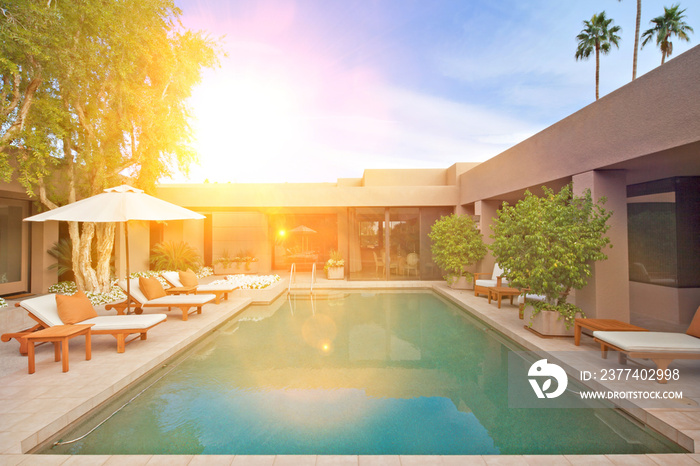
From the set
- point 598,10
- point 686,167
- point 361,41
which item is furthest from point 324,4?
point 598,10

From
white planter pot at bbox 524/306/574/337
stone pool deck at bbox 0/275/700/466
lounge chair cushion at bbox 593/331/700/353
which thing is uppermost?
lounge chair cushion at bbox 593/331/700/353

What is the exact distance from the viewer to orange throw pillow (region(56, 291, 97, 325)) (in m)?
5.07

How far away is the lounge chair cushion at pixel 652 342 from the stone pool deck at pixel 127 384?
408 mm

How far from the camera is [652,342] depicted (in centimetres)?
399

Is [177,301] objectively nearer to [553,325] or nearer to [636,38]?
[553,325]

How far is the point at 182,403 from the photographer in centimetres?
388

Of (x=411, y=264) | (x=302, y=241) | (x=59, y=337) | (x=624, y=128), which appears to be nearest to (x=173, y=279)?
(x=59, y=337)

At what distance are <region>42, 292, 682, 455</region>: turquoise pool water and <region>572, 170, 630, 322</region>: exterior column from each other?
1902mm

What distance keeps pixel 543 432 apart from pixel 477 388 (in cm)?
107

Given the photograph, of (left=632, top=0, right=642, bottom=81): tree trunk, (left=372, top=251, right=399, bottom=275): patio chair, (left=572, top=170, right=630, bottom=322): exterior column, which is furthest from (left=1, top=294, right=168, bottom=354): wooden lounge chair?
(left=632, top=0, right=642, bottom=81): tree trunk

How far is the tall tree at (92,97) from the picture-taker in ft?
23.7

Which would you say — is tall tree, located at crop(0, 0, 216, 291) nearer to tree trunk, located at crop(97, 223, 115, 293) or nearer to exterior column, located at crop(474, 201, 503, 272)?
tree trunk, located at crop(97, 223, 115, 293)

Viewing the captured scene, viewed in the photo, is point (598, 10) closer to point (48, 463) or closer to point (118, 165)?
point (118, 165)

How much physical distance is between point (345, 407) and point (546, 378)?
2.81m
